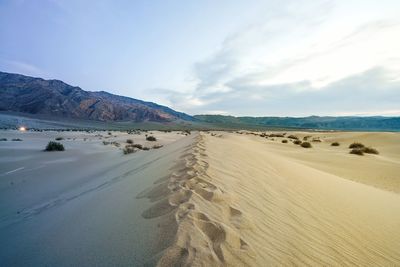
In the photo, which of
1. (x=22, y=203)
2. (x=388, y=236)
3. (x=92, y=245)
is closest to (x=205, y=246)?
(x=92, y=245)

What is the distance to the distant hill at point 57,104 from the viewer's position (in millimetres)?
87375

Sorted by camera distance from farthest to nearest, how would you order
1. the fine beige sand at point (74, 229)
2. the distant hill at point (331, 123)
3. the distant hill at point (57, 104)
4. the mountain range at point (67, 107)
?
the distant hill at point (331, 123) → the distant hill at point (57, 104) → the mountain range at point (67, 107) → the fine beige sand at point (74, 229)

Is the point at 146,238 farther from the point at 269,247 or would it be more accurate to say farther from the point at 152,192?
the point at 152,192

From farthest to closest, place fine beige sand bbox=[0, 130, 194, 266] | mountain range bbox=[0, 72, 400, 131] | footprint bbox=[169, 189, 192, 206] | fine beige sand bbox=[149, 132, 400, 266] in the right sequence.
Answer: mountain range bbox=[0, 72, 400, 131] → footprint bbox=[169, 189, 192, 206] → fine beige sand bbox=[0, 130, 194, 266] → fine beige sand bbox=[149, 132, 400, 266]

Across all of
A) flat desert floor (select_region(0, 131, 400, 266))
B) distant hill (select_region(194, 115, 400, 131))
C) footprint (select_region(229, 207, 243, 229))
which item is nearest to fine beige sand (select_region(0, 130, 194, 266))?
flat desert floor (select_region(0, 131, 400, 266))

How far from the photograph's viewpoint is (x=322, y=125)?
135m

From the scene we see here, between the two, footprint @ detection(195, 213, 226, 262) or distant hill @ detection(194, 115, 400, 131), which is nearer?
footprint @ detection(195, 213, 226, 262)

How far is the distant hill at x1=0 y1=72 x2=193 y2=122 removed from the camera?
87.4 meters

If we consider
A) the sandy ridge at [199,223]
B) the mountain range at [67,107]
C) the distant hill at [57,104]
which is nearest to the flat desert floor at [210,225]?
the sandy ridge at [199,223]

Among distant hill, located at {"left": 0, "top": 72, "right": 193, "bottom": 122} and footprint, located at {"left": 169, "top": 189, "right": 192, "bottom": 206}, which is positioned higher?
distant hill, located at {"left": 0, "top": 72, "right": 193, "bottom": 122}

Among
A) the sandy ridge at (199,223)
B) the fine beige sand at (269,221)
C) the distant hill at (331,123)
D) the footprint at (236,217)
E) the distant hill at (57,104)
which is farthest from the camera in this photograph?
the distant hill at (331,123)

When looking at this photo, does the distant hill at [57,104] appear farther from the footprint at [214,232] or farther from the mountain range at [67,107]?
the footprint at [214,232]

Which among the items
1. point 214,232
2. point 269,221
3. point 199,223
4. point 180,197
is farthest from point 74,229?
point 269,221

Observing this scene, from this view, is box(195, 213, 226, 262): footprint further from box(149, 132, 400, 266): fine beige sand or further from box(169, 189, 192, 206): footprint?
box(169, 189, 192, 206): footprint
